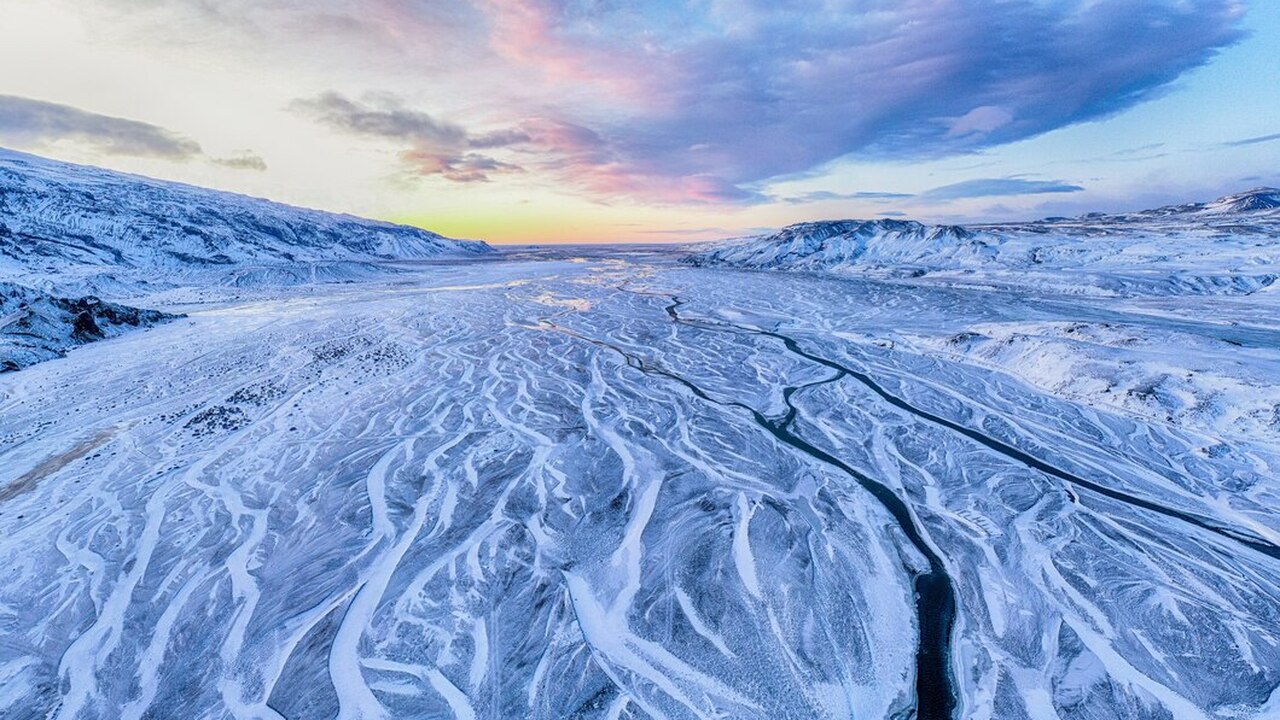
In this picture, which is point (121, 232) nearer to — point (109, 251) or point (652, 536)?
point (109, 251)

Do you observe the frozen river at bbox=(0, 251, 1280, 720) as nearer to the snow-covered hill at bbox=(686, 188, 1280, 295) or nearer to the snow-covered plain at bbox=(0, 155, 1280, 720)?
the snow-covered plain at bbox=(0, 155, 1280, 720)

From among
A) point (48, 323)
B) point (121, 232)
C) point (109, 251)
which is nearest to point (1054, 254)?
point (48, 323)

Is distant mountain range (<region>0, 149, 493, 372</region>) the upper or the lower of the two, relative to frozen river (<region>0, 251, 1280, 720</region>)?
upper

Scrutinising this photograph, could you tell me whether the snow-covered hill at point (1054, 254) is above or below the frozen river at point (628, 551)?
above

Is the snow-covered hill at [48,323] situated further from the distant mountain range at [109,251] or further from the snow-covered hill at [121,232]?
the snow-covered hill at [121,232]

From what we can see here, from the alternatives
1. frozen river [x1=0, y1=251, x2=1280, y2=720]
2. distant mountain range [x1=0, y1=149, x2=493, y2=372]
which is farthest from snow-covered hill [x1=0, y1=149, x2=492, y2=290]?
frozen river [x1=0, y1=251, x2=1280, y2=720]

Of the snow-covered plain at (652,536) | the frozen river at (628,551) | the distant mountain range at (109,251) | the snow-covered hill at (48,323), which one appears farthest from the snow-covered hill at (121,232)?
the frozen river at (628,551)
